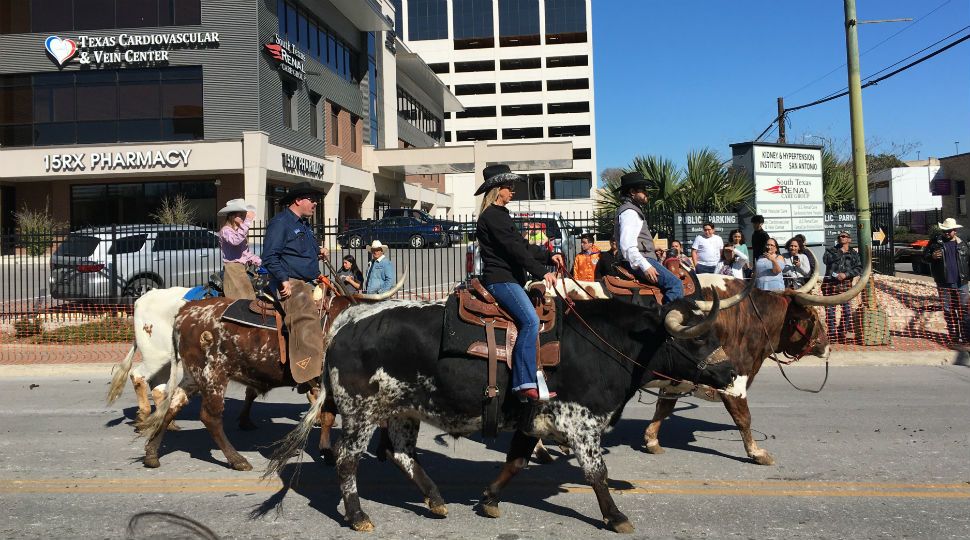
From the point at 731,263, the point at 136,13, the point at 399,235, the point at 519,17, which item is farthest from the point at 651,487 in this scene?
the point at 519,17

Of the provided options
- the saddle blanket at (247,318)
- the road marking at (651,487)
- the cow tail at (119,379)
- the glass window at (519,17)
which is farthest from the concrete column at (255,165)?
the glass window at (519,17)

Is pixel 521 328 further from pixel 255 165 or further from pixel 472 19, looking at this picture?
pixel 472 19

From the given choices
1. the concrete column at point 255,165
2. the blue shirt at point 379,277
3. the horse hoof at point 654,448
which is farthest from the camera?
the concrete column at point 255,165

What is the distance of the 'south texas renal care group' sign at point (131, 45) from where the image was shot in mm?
32375

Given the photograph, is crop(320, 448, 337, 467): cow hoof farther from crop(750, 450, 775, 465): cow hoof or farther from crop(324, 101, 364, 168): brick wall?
crop(324, 101, 364, 168): brick wall

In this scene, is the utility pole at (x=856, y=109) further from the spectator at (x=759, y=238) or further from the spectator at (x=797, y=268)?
the spectator at (x=759, y=238)

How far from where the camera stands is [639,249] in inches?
289

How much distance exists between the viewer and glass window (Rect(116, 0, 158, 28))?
32.8m

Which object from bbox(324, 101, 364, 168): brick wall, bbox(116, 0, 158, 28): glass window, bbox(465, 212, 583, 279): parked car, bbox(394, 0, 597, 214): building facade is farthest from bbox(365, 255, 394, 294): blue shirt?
bbox(394, 0, 597, 214): building facade

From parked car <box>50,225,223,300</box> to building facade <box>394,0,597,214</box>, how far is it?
6856 centimetres

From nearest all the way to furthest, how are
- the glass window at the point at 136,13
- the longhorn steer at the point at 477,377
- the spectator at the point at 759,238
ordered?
the longhorn steer at the point at 477,377
the spectator at the point at 759,238
the glass window at the point at 136,13

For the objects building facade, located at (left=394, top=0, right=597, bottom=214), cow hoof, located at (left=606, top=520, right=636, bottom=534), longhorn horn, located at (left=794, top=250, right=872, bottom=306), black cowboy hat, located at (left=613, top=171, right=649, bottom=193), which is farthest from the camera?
building facade, located at (left=394, top=0, right=597, bottom=214)

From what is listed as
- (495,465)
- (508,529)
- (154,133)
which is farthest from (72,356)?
(154,133)

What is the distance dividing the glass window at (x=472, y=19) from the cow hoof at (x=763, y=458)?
278 ft
